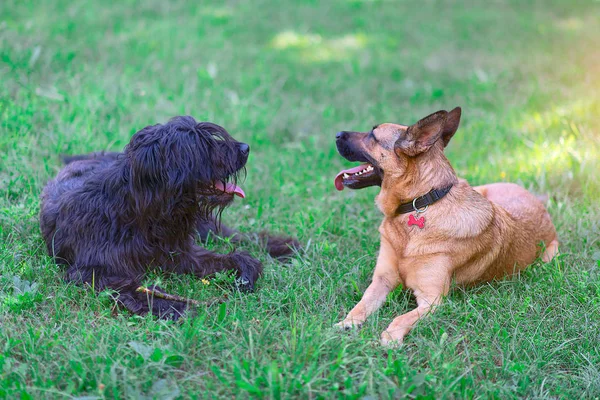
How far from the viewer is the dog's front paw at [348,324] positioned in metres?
3.73

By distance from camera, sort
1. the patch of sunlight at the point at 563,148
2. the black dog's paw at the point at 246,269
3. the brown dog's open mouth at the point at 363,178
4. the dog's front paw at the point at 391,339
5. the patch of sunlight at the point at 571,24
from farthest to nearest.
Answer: the patch of sunlight at the point at 571,24
the patch of sunlight at the point at 563,148
the brown dog's open mouth at the point at 363,178
the black dog's paw at the point at 246,269
the dog's front paw at the point at 391,339

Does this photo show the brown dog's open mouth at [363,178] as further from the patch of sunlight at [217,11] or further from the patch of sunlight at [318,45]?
the patch of sunlight at [217,11]

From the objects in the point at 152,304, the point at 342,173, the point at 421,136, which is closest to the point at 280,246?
the point at 342,173

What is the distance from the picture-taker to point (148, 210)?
3.97m

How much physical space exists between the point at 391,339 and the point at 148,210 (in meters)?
1.70

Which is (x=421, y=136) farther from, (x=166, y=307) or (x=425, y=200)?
(x=166, y=307)

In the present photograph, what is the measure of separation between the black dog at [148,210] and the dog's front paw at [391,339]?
41.1 inches

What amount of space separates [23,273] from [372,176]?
242 centimetres

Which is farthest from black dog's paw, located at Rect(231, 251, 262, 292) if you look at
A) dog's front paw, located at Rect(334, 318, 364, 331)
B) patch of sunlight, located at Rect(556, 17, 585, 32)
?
patch of sunlight, located at Rect(556, 17, 585, 32)

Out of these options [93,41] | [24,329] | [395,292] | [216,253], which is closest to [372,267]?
[395,292]

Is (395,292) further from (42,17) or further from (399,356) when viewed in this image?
(42,17)

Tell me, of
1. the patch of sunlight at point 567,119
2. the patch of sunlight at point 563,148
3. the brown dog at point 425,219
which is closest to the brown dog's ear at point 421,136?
the brown dog at point 425,219

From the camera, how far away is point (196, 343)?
3330 mm

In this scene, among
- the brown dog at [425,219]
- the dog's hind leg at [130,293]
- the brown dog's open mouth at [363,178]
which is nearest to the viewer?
the dog's hind leg at [130,293]
